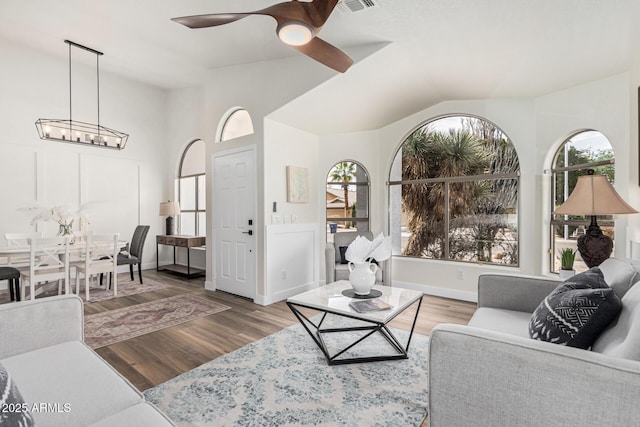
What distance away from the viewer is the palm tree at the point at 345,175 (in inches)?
193

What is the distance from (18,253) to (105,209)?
2.18 meters

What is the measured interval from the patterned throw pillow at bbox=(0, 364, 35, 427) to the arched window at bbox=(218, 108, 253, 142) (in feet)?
12.9

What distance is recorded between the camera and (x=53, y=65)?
16.4ft

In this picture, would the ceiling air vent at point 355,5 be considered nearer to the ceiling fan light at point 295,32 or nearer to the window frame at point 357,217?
the ceiling fan light at point 295,32

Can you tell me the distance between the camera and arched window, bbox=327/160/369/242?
16.1ft

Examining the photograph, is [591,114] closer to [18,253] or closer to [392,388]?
[392,388]

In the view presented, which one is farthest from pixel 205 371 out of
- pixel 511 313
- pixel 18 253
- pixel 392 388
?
pixel 18 253

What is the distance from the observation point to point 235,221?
4.39 meters

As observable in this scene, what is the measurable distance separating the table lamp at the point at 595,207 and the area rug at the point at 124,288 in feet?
16.9

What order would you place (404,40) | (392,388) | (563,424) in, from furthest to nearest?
(404,40) → (392,388) → (563,424)

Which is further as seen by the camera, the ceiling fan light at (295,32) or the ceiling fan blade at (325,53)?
the ceiling fan blade at (325,53)

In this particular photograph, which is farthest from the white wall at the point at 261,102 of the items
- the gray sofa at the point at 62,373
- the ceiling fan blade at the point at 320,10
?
the gray sofa at the point at 62,373

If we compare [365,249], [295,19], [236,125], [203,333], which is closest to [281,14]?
[295,19]

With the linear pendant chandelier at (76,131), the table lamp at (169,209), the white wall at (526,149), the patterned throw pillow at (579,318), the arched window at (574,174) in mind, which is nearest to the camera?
the patterned throw pillow at (579,318)
